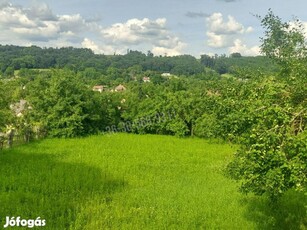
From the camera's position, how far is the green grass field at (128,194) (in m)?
11.2

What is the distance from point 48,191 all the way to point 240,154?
8.84m

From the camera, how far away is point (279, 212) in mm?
12281

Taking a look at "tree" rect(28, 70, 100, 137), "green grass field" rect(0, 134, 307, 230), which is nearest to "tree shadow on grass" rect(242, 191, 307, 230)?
"green grass field" rect(0, 134, 307, 230)

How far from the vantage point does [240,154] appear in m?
7.44

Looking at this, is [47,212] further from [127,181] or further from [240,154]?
[240,154]

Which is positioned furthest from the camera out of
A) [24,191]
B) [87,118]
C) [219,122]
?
[87,118]

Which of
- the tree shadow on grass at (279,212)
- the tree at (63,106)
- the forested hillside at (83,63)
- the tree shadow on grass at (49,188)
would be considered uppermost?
the forested hillside at (83,63)

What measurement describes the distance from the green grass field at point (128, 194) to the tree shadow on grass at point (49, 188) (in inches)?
1.2

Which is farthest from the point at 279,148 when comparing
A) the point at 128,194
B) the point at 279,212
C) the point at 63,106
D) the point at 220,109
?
the point at 63,106

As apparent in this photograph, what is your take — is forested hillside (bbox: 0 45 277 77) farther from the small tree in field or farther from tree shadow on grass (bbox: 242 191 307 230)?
the small tree in field

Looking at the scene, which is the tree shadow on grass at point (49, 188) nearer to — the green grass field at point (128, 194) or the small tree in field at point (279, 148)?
the green grass field at point (128, 194)

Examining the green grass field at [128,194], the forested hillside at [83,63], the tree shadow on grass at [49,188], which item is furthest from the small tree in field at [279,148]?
the forested hillside at [83,63]

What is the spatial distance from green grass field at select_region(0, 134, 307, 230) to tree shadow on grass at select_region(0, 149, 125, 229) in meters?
0.03

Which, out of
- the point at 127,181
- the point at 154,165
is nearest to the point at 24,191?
the point at 127,181
